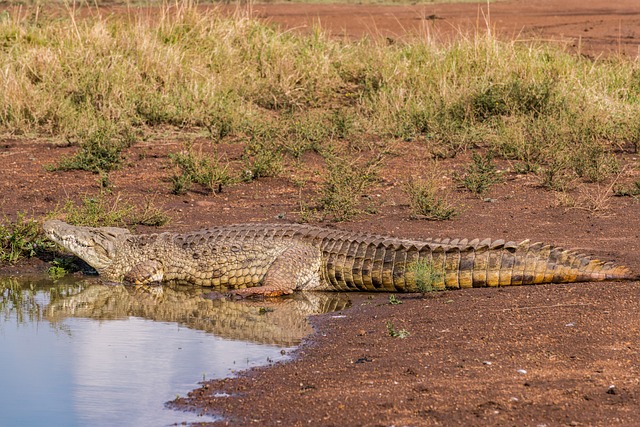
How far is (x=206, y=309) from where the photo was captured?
7637mm

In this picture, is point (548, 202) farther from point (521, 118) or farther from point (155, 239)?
point (155, 239)

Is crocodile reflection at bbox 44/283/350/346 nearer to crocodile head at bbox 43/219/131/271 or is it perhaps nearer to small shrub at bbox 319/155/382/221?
crocodile head at bbox 43/219/131/271

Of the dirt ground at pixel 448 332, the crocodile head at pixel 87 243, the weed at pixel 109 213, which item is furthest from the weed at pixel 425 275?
the weed at pixel 109 213

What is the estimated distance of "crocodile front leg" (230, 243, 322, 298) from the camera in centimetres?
802

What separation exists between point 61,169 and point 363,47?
218 inches

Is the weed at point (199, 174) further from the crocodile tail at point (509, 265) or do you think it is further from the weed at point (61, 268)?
the crocodile tail at point (509, 265)

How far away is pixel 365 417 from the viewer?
4770 mm

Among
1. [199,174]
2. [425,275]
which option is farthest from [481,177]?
[425,275]

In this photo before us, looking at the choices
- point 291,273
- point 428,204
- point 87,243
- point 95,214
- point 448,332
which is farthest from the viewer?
point 428,204

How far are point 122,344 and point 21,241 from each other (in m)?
2.73

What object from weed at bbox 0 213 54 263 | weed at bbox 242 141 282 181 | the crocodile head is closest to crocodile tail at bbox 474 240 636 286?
the crocodile head

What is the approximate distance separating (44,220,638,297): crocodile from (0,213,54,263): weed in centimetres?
36

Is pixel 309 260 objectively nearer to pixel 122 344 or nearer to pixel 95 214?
pixel 122 344

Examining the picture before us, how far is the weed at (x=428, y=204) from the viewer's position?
995cm
